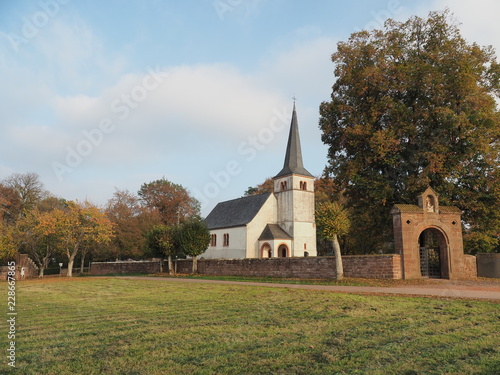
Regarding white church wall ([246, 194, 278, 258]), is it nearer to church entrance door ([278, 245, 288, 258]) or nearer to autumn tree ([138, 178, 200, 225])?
church entrance door ([278, 245, 288, 258])

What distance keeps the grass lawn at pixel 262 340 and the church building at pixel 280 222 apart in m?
36.8

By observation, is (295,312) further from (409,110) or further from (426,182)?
(409,110)

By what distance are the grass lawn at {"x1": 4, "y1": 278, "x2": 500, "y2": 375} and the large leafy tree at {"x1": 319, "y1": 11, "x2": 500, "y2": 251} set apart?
14130 mm

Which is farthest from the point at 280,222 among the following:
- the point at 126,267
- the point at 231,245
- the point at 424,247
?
the point at 424,247

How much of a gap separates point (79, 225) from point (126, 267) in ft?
30.8

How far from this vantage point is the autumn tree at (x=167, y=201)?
218ft

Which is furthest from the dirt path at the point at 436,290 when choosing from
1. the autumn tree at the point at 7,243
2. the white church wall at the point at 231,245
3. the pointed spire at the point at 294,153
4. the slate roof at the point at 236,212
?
the pointed spire at the point at 294,153

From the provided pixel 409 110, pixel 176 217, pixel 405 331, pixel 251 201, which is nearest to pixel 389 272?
pixel 409 110

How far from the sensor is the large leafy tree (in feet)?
72.3

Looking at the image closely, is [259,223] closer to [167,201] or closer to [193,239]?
[193,239]

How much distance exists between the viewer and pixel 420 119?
2353 centimetres

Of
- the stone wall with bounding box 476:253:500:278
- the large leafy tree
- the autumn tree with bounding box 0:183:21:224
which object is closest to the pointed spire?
the large leafy tree

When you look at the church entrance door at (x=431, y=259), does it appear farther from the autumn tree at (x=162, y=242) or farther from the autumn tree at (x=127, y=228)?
the autumn tree at (x=127, y=228)

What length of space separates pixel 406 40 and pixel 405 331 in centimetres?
2305
